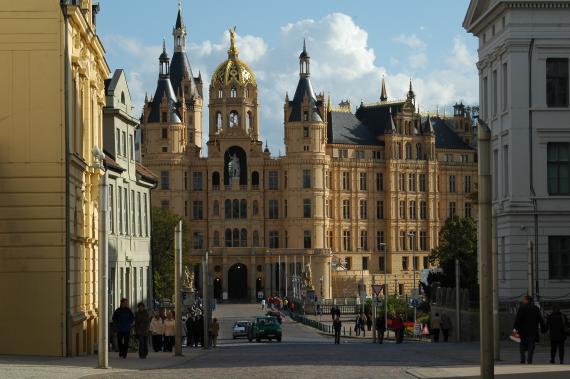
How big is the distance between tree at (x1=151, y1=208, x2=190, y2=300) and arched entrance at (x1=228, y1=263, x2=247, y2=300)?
31.7m

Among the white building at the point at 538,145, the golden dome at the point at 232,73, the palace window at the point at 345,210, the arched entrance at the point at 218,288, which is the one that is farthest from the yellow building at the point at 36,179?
the palace window at the point at 345,210

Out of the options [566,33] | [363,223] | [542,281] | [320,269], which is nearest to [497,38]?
[566,33]

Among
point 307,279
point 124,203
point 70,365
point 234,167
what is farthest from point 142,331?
point 234,167

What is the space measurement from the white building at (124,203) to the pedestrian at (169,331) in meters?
3.65

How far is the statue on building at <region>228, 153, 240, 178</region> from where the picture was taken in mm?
182875

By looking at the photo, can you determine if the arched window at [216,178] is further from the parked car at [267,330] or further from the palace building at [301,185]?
the parked car at [267,330]

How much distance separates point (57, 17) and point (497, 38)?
65.5 feet

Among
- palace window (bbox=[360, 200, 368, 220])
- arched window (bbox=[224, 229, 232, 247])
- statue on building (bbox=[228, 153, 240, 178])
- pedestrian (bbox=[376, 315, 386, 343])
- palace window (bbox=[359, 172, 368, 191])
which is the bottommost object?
pedestrian (bbox=[376, 315, 386, 343])

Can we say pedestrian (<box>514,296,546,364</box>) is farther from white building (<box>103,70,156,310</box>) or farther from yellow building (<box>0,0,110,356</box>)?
white building (<box>103,70,156,310</box>)

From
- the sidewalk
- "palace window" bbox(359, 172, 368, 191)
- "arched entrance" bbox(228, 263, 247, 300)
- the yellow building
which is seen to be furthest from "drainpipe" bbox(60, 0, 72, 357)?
"palace window" bbox(359, 172, 368, 191)

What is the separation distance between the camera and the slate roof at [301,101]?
18225 cm

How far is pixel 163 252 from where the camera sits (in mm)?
133875

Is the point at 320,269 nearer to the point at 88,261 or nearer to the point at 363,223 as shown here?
the point at 363,223

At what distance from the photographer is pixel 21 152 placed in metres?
39.4
